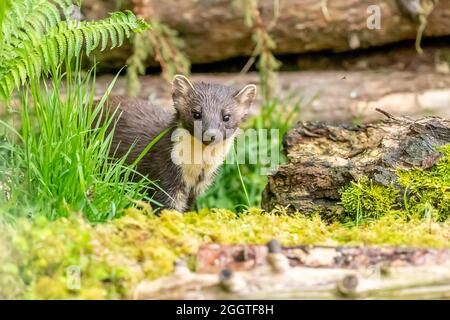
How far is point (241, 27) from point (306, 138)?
130 inches

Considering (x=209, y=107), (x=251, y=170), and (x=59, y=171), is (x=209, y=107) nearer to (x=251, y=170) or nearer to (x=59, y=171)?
(x=59, y=171)

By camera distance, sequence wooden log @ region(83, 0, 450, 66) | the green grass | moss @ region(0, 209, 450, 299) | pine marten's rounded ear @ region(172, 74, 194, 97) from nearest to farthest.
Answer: moss @ region(0, 209, 450, 299) → the green grass → pine marten's rounded ear @ region(172, 74, 194, 97) → wooden log @ region(83, 0, 450, 66)

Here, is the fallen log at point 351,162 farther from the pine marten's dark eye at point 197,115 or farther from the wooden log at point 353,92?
the wooden log at point 353,92

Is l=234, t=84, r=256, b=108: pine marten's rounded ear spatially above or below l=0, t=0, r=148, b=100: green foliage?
below

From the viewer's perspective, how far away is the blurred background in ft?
32.7

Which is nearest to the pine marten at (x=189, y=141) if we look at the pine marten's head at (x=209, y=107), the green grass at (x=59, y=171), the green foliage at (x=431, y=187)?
the pine marten's head at (x=209, y=107)

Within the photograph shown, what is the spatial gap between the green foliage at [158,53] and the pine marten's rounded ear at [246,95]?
1.73 meters

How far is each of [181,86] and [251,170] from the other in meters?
2.33

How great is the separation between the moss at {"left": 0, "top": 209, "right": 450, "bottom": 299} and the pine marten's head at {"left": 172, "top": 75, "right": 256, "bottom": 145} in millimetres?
1627

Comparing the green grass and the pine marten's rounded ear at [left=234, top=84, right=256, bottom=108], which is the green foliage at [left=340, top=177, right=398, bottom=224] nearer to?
the pine marten's rounded ear at [left=234, top=84, right=256, bottom=108]

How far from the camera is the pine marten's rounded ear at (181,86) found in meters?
7.29

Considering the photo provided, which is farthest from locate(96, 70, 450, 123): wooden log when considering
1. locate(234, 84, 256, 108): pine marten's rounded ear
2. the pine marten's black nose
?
the pine marten's black nose

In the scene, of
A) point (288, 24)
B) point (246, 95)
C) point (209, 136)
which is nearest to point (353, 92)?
point (288, 24)

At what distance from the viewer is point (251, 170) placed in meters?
9.40
